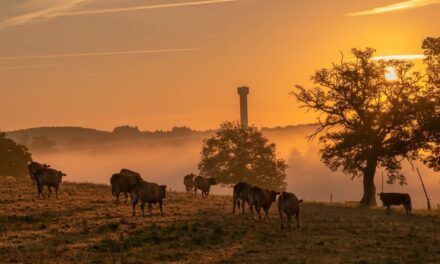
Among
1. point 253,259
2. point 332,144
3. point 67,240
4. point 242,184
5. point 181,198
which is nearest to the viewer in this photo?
point 253,259

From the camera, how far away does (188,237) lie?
24906 millimetres

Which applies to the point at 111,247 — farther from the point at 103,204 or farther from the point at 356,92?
the point at 356,92

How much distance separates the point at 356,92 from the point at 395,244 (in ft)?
105

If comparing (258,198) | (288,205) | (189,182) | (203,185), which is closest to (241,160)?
(189,182)

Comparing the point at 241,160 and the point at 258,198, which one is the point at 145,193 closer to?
the point at 258,198

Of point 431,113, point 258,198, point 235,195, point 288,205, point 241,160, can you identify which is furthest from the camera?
point 241,160

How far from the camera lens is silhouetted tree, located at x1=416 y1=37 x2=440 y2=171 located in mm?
49531

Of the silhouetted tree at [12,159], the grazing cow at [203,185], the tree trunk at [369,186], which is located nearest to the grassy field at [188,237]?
the grazing cow at [203,185]

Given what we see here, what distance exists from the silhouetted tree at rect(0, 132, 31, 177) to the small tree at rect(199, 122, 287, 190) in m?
27.1

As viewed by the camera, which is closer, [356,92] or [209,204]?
[209,204]

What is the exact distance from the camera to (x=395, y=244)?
2489 cm

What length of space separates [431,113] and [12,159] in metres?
59.1

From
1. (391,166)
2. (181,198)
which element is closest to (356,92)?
(391,166)

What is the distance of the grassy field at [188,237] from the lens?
21.0 metres
